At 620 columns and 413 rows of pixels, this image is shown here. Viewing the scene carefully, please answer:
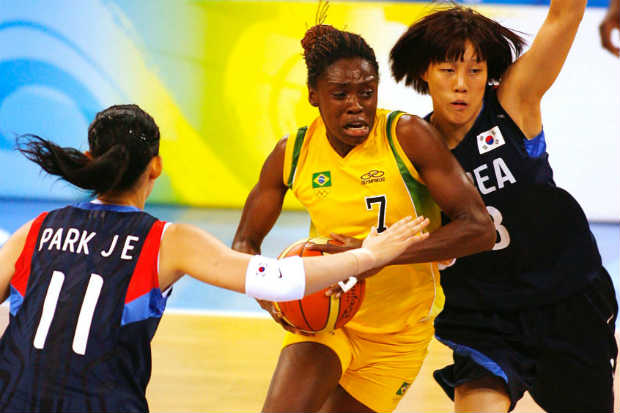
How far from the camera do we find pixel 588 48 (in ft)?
30.8

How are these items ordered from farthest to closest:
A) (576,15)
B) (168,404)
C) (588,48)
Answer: (588,48) < (168,404) < (576,15)

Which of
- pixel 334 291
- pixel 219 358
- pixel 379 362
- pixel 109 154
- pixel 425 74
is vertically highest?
pixel 425 74

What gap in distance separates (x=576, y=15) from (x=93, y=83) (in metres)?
7.52

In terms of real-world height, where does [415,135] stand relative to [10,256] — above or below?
above

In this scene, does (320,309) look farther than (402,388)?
No

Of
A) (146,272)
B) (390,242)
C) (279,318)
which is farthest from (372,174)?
(146,272)

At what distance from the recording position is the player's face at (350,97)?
10.7 feet

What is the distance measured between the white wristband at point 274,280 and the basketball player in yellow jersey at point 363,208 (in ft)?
1.97

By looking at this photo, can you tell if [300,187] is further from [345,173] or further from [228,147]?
[228,147]

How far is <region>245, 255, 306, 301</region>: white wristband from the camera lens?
2580mm

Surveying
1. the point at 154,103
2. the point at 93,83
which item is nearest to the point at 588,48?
the point at 154,103

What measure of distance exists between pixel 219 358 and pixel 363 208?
2.28 meters

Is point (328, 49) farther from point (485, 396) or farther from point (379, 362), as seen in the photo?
point (485, 396)

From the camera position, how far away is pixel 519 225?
340 centimetres
